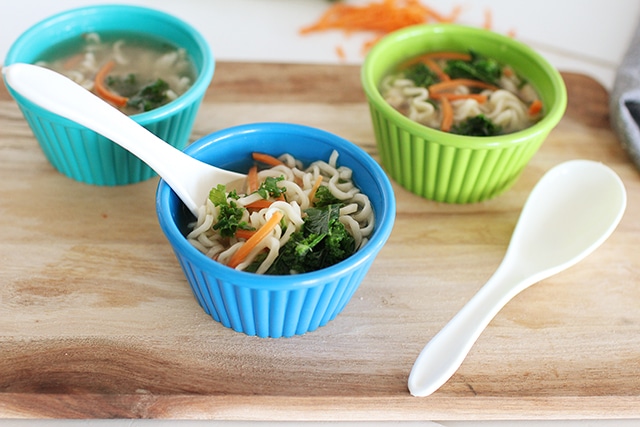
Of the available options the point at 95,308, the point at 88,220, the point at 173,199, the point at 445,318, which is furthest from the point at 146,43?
the point at 445,318

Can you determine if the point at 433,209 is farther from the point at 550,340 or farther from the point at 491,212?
the point at 550,340

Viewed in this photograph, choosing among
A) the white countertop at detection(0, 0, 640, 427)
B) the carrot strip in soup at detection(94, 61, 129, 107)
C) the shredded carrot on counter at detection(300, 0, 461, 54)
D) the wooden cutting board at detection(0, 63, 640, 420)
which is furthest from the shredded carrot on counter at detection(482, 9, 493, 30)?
the carrot strip in soup at detection(94, 61, 129, 107)

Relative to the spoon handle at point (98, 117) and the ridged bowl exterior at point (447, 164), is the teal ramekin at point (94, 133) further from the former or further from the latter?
the ridged bowl exterior at point (447, 164)

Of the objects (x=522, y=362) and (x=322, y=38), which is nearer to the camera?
(x=522, y=362)

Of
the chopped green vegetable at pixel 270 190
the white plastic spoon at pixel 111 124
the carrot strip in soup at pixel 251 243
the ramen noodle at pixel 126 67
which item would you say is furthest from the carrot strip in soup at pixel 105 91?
the carrot strip in soup at pixel 251 243

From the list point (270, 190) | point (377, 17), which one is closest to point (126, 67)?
point (270, 190)

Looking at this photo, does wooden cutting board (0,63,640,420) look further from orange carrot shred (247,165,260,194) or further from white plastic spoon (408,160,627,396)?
orange carrot shred (247,165,260,194)
